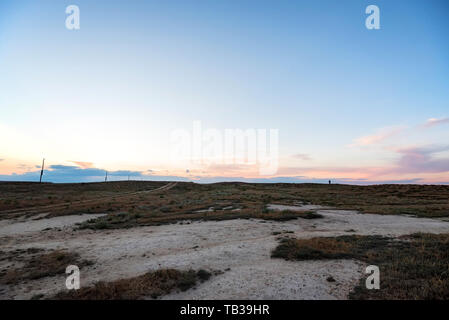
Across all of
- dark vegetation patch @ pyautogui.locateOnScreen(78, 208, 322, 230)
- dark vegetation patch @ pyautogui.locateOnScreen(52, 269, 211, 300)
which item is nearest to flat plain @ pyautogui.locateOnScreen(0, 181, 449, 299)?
dark vegetation patch @ pyautogui.locateOnScreen(52, 269, 211, 300)

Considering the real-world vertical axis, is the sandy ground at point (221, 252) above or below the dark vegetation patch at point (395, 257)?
below

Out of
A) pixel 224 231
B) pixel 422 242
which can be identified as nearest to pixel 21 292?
pixel 224 231

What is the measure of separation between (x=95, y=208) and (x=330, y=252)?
27474 mm

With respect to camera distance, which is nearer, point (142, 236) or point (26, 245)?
point (26, 245)

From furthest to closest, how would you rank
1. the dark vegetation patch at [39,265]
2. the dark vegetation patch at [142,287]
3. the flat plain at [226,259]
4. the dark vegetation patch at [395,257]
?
1. the dark vegetation patch at [39,265]
2. the flat plain at [226,259]
3. the dark vegetation patch at [142,287]
4. the dark vegetation patch at [395,257]

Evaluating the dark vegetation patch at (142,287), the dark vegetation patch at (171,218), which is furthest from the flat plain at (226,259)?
the dark vegetation patch at (171,218)

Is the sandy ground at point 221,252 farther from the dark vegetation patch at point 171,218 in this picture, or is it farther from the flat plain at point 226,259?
the dark vegetation patch at point 171,218

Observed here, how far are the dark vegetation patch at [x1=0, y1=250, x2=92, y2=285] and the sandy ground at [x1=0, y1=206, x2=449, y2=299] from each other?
21.3 inches

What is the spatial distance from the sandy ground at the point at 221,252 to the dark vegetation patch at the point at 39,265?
54 cm

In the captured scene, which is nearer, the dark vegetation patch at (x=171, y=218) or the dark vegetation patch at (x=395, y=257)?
the dark vegetation patch at (x=395, y=257)

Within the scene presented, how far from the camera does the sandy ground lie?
8.03m

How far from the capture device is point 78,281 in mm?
8945

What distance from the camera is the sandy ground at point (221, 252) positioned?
803 centimetres
